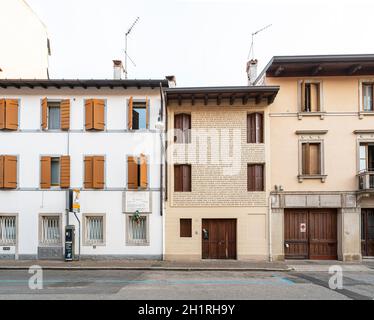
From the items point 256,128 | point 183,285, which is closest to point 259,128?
point 256,128

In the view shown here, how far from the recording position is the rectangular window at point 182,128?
64.4 feet

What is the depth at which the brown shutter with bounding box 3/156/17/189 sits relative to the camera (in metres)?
18.7

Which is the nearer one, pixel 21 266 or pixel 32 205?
pixel 21 266

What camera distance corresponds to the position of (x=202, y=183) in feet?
63.2

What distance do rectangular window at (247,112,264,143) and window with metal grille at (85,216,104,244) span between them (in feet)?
30.5

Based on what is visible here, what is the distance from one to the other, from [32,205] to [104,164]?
14.5ft

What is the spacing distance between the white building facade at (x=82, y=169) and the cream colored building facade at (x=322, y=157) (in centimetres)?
655

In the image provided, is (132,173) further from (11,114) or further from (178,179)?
(11,114)

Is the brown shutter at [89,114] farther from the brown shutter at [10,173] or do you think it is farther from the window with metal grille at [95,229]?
the window with metal grille at [95,229]

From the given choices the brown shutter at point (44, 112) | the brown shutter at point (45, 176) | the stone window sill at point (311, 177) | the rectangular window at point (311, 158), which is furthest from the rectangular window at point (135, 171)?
the rectangular window at point (311, 158)

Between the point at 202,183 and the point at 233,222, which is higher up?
the point at 202,183
